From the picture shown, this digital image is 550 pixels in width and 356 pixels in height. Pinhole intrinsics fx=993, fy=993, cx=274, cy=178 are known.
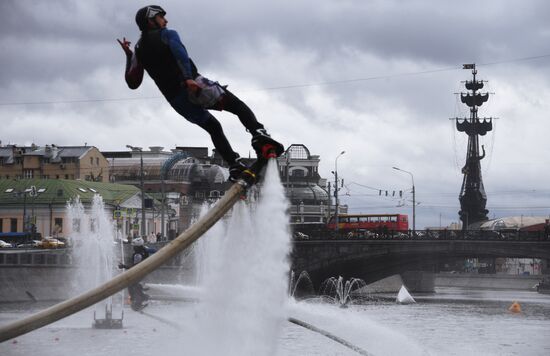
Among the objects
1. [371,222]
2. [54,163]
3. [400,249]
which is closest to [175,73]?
[400,249]

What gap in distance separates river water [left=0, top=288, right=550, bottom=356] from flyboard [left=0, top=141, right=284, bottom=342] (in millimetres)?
1615

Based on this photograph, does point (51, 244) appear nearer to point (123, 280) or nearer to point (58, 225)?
point (58, 225)

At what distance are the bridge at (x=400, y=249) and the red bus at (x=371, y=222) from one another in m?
23.8

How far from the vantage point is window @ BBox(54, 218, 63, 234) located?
109 meters

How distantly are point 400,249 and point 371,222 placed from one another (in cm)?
2884

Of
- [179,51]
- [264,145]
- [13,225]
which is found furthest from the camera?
[13,225]

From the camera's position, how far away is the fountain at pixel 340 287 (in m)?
93.0

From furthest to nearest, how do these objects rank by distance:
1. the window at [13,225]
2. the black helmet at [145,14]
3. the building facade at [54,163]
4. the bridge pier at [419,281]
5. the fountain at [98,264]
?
1. the building facade at [54,163]
2. the window at [13,225]
3. the bridge pier at [419,281]
4. the fountain at [98,264]
5. the black helmet at [145,14]

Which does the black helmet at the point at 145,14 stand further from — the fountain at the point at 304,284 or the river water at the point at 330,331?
the fountain at the point at 304,284

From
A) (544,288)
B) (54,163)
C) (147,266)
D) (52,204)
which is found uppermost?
(54,163)

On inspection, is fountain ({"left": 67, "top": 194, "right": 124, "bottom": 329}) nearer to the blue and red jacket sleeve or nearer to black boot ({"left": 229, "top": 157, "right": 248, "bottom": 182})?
black boot ({"left": 229, "top": 157, "right": 248, "bottom": 182})

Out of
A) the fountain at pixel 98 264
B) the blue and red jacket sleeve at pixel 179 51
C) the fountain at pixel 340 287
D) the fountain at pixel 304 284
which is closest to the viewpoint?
the blue and red jacket sleeve at pixel 179 51

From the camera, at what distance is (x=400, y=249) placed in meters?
93.7

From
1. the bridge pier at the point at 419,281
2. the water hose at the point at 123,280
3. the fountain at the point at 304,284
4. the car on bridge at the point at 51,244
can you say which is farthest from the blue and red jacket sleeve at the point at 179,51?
the bridge pier at the point at 419,281
